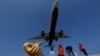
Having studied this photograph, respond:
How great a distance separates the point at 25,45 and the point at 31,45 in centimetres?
26

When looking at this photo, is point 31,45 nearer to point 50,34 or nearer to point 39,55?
point 39,55

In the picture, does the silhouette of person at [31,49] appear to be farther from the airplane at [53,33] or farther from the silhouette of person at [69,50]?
the airplane at [53,33]

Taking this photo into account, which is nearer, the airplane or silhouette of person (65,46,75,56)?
silhouette of person (65,46,75,56)

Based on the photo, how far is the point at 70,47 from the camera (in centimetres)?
1797

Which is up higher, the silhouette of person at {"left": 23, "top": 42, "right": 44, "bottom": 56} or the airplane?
the airplane

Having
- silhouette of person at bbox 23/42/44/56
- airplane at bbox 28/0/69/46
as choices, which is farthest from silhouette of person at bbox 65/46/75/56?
airplane at bbox 28/0/69/46

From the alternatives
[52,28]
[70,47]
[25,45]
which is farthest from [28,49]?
[52,28]

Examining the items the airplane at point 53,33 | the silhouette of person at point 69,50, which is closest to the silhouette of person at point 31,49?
the silhouette of person at point 69,50

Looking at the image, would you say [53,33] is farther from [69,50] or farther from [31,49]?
[31,49]

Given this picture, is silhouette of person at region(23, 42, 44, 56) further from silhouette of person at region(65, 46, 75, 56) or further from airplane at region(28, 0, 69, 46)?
airplane at region(28, 0, 69, 46)

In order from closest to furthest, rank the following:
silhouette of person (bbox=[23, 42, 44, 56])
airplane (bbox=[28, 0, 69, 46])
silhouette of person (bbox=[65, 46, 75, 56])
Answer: silhouette of person (bbox=[23, 42, 44, 56]) → silhouette of person (bbox=[65, 46, 75, 56]) → airplane (bbox=[28, 0, 69, 46])

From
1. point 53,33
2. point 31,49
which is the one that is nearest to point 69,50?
point 31,49

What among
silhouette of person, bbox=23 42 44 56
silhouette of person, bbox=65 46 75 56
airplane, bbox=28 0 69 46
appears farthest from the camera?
airplane, bbox=28 0 69 46

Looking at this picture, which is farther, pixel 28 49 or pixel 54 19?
pixel 54 19
